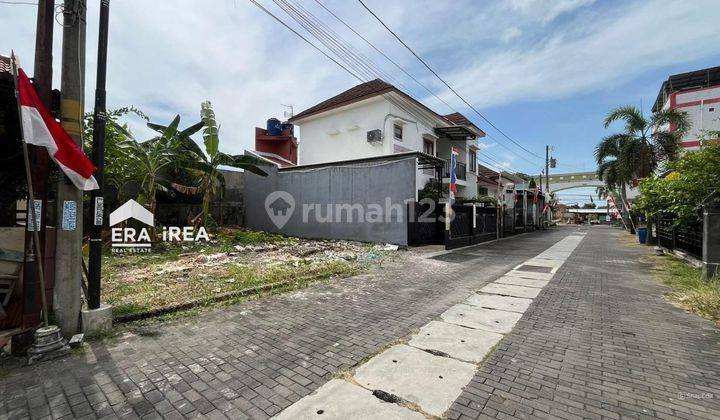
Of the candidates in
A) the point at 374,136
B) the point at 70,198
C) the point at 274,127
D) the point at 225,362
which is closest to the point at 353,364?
the point at 225,362

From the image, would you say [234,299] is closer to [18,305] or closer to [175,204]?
[18,305]

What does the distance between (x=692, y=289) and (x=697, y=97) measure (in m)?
35.8

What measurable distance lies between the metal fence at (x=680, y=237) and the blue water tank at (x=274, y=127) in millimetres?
24077

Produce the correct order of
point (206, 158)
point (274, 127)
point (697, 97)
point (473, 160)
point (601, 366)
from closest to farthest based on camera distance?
1. point (601, 366)
2. point (206, 158)
3. point (274, 127)
4. point (473, 160)
5. point (697, 97)

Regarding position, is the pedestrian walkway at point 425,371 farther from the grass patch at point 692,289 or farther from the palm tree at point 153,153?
the palm tree at point 153,153

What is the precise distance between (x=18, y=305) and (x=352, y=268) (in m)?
6.27

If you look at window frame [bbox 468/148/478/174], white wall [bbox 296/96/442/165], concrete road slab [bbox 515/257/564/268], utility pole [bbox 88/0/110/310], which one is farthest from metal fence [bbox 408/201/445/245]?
window frame [bbox 468/148/478/174]

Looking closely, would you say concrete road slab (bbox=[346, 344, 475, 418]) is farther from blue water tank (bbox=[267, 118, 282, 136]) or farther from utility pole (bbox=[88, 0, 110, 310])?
blue water tank (bbox=[267, 118, 282, 136])

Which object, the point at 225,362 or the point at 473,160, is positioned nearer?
the point at 225,362

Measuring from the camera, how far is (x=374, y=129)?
1914cm

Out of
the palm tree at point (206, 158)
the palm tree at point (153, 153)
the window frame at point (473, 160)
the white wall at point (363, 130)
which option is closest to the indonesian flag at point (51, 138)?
the palm tree at point (153, 153)

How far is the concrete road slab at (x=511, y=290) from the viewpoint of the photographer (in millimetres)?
6638

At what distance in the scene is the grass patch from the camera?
5359 mm

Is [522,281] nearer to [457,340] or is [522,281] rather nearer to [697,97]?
[457,340]
